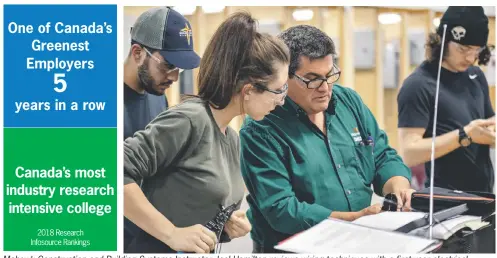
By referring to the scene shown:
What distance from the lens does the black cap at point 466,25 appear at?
2.08 metres

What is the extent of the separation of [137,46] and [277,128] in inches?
19.3

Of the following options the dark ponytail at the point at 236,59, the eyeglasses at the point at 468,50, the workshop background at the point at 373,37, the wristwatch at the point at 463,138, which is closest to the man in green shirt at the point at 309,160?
the dark ponytail at the point at 236,59

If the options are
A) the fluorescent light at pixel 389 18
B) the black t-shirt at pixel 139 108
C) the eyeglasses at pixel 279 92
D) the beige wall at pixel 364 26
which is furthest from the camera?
the fluorescent light at pixel 389 18

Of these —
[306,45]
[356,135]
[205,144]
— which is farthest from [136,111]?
[356,135]

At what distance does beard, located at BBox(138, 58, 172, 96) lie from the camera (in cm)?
182

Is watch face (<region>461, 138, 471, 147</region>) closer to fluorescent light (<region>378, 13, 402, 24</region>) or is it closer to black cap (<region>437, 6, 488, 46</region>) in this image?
black cap (<region>437, 6, 488, 46</region>)

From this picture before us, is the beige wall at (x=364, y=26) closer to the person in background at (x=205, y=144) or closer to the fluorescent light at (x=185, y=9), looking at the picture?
the fluorescent light at (x=185, y=9)

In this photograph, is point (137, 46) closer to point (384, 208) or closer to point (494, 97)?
point (384, 208)

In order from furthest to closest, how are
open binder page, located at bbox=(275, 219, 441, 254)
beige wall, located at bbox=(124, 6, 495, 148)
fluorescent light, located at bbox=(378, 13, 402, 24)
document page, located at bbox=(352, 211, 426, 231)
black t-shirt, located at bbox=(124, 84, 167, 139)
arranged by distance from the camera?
fluorescent light, located at bbox=(378, 13, 402, 24) < beige wall, located at bbox=(124, 6, 495, 148) < black t-shirt, located at bbox=(124, 84, 167, 139) < document page, located at bbox=(352, 211, 426, 231) < open binder page, located at bbox=(275, 219, 441, 254)

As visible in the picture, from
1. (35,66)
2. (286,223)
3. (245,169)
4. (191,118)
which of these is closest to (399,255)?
(286,223)

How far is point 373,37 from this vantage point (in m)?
2.26

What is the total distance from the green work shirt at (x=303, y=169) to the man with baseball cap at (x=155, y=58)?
10.4 inches

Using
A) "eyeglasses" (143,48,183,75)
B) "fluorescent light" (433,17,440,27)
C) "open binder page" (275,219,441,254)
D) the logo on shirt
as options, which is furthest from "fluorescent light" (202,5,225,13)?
"open binder page" (275,219,441,254)

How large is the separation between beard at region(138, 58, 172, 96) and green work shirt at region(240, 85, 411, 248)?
275 millimetres
